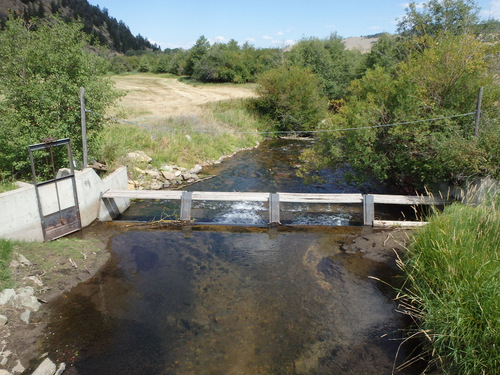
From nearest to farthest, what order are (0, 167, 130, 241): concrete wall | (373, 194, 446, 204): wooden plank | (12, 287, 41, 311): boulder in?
(12, 287, 41, 311): boulder, (0, 167, 130, 241): concrete wall, (373, 194, 446, 204): wooden plank

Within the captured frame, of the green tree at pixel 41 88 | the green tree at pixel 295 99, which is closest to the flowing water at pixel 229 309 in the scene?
the green tree at pixel 41 88

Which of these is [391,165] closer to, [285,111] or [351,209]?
[351,209]

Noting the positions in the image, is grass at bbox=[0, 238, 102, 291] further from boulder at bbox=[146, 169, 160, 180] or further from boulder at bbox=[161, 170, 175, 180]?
boulder at bbox=[161, 170, 175, 180]

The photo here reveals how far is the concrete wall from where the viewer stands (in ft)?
27.1

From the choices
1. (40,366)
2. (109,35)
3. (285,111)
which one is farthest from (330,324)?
(109,35)

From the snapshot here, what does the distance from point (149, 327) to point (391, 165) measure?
929 centimetres

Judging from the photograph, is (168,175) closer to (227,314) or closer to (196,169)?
(196,169)

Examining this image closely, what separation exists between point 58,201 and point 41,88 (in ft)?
11.4

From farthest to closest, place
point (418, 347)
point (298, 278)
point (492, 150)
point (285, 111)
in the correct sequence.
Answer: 1. point (285, 111)
2. point (492, 150)
3. point (298, 278)
4. point (418, 347)

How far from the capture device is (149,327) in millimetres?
6469

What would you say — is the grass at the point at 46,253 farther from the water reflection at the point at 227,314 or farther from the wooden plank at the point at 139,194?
the wooden plank at the point at 139,194

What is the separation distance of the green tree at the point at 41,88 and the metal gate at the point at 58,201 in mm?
1345

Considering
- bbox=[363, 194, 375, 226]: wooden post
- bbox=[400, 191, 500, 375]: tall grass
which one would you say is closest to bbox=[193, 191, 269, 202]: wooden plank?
bbox=[363, 194, 375, 226]: wooden post

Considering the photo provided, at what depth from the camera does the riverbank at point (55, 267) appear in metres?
5.78
